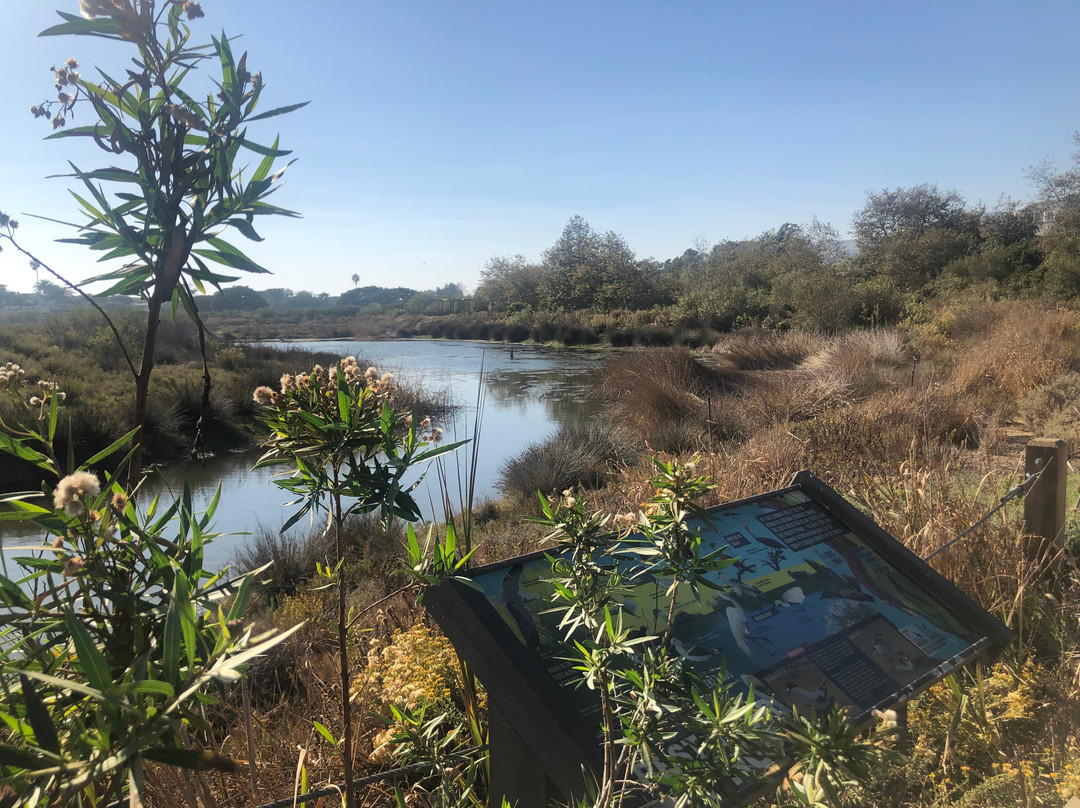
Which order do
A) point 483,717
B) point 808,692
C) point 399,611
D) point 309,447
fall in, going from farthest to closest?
point 399,611 < point 483,717 < point 808,692 < point 309,447

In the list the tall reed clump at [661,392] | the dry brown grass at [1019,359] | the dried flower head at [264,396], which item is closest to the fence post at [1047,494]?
the dried flower head at [264,396]

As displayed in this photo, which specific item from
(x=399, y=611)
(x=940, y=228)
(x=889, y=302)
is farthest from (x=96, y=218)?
(x=940, y=228)

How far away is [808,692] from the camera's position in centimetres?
141

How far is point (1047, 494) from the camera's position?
8.84ft

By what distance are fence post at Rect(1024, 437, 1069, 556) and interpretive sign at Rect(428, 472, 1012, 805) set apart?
3.88 ft

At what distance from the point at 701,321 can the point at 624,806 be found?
26.1m

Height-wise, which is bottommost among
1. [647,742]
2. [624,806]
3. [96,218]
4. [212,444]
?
[212,444]

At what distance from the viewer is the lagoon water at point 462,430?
627 centimetres

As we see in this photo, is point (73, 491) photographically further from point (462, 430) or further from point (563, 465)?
point (462, 430)

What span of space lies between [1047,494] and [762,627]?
196cm

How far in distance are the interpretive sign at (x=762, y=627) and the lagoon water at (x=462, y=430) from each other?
18.1 inches

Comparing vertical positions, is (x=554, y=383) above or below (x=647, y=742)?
below

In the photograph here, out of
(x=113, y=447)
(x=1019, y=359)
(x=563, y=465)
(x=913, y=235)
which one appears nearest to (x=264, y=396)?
(x=113, y=447)

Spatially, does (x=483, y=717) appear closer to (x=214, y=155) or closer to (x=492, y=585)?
(x=492, y=585)
